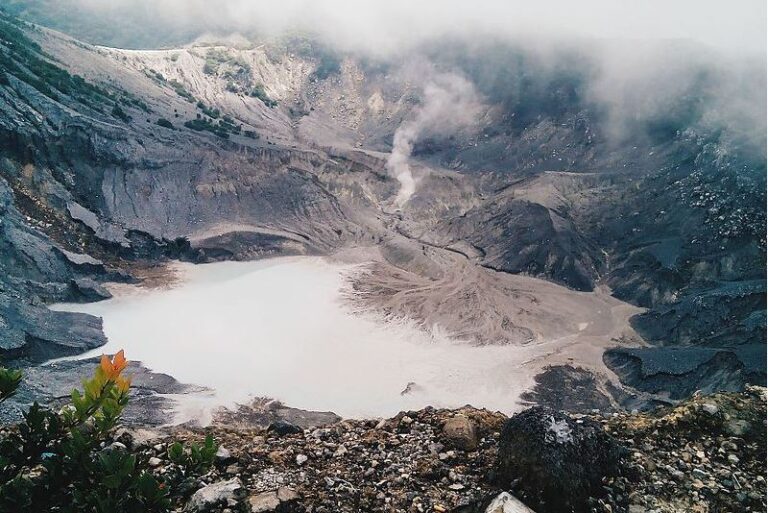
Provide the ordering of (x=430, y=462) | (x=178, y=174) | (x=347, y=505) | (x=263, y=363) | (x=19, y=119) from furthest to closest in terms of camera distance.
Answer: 1. (x=178, y=174)
2. (x=19, y=119)
3. (x=263, y=363)
4. (x=430, y=462)
5. (x=347, y=505)

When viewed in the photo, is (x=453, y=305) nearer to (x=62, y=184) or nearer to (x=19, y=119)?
(x=62, y=184)

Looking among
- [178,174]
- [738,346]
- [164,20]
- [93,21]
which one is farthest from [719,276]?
[93,21]

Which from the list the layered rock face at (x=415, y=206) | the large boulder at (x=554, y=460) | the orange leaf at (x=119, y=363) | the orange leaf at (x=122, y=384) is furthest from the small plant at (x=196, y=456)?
the layered rock face at (x=415, y=206)

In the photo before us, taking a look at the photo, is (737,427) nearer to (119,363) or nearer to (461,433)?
(461,433)

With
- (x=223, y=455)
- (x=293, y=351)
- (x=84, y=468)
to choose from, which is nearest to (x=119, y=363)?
(x=84, y=468)

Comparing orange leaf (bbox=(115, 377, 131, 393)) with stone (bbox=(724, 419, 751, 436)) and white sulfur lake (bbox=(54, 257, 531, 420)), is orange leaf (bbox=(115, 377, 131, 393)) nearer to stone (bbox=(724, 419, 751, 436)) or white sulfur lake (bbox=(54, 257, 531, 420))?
stone (bbox=(724, 419, 751, 436))

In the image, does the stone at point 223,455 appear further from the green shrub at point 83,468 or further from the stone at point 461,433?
the stone at point 461,433

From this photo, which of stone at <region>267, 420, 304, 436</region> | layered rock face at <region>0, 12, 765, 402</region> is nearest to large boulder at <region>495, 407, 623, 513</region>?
stone at <region>267, 420, 304, 436</region>
